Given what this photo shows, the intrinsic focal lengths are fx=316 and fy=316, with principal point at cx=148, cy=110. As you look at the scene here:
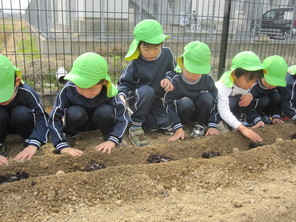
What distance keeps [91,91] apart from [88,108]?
0.34m

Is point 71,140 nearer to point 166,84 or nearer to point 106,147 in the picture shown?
point 106,147

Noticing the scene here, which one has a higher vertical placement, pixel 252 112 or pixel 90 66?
pixel 90 66

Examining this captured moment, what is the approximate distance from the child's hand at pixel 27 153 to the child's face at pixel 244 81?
2.26 meters

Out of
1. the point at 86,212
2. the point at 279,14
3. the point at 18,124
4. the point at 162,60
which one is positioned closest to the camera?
the point at 86,212

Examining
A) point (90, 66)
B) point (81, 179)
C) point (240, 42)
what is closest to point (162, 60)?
point (90, 66)

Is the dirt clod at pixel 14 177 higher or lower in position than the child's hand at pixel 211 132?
higher

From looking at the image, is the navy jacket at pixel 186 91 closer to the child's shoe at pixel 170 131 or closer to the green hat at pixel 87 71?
the child's shoe at pixel 170 131

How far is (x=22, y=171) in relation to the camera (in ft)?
8.20

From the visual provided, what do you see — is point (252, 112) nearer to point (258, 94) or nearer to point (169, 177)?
point (258, 94)

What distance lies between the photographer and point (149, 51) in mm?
3527

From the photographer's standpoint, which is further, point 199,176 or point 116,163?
point 116,163

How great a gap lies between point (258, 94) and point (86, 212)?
2.79 metres

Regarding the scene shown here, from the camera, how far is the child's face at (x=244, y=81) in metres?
3.47

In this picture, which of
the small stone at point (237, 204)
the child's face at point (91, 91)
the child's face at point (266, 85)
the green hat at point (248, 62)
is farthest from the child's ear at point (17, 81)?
the child's face at point (266, 85)
